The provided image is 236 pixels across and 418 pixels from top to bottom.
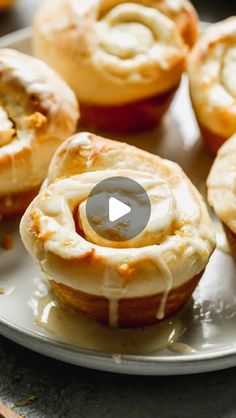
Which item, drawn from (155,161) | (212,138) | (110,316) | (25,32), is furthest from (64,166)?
(25,32)

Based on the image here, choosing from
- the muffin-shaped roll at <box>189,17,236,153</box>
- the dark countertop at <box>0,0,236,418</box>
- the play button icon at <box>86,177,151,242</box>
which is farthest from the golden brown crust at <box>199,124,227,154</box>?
the dark countertop at <box>0,0,236,418</box>

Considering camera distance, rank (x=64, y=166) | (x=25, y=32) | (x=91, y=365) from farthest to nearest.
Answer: (x=25, y=32) → (x=64, y=166) → (x=91, y=365)

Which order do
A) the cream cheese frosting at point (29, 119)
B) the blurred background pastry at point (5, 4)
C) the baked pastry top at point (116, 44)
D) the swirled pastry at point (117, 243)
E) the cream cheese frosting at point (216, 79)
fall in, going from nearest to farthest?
the swirled pastry at point (117, 243), the cream cheese frosting at point (29, 119), the cream cheese frosting at point (216, 79), the baked pastry top at point (116, 44), the blurred background pastry at point (5, 4)

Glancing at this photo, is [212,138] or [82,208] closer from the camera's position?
[82,208]

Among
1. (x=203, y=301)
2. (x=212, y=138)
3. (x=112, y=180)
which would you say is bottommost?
(x=203, y=301)

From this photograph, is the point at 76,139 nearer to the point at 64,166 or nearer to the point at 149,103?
A: the point at 64,166

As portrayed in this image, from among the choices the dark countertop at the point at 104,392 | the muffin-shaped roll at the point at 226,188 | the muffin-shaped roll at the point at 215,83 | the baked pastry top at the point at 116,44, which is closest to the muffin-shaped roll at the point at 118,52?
the baked pastry top at the point at 116,44

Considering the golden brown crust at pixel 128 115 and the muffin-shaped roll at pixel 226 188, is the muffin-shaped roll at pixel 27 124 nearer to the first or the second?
the golden brown crust at pixel 128 115
